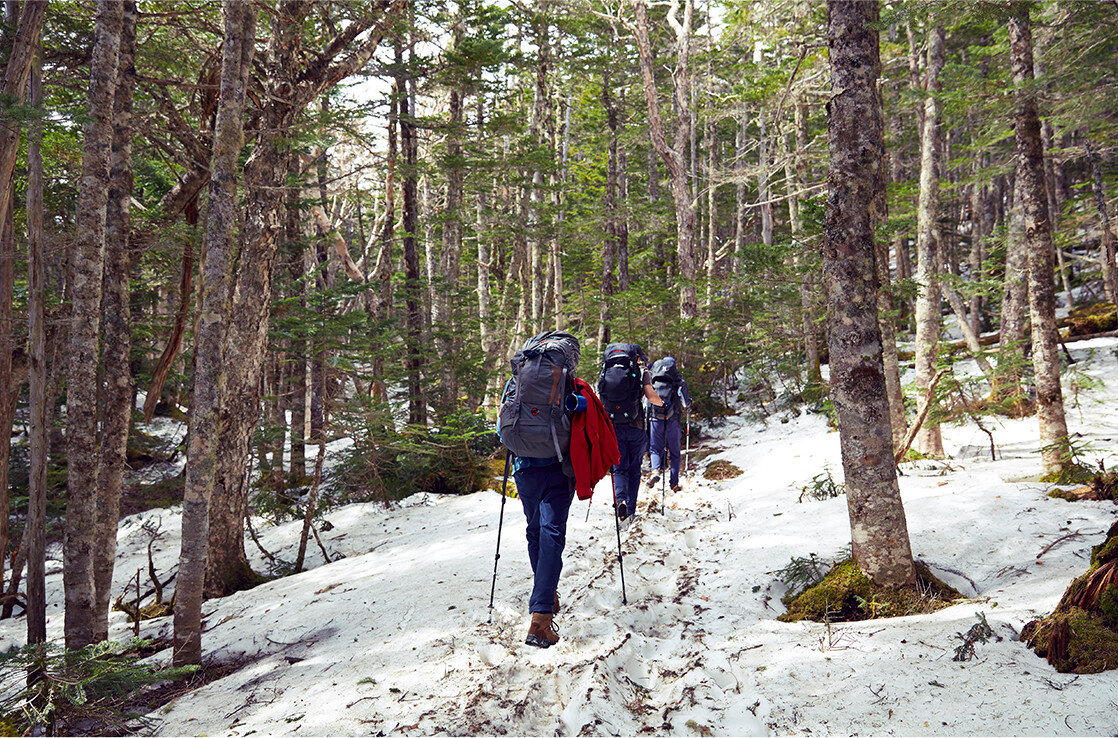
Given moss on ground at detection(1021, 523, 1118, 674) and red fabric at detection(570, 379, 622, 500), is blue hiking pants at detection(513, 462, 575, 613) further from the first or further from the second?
moss on ground at detection(1021, 523, 1118, 674)

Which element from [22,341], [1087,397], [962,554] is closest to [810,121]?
[1087,397]

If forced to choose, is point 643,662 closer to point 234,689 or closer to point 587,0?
point 234,689

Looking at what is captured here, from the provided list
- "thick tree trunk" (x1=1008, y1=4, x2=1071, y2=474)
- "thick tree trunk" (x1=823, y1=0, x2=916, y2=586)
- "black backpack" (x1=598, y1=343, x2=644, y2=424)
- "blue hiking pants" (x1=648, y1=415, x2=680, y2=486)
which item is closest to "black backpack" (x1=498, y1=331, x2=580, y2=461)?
"thick tree trunk" (x1=823, y1=0, x2=916, y2=586)

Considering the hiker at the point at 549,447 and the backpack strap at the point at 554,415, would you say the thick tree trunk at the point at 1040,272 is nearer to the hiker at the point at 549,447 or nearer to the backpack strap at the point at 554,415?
the hiker at the point at 549,447

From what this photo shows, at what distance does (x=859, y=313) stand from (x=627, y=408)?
3.28 metres

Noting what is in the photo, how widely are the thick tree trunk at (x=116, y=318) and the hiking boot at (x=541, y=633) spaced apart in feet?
16.6

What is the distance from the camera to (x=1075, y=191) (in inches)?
805

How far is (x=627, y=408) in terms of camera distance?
7105 mm

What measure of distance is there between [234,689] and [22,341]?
24.1ft

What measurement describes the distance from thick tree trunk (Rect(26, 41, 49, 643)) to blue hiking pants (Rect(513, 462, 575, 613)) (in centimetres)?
490

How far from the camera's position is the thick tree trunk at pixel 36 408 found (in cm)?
543

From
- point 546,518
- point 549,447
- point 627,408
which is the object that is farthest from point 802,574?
point 627,408

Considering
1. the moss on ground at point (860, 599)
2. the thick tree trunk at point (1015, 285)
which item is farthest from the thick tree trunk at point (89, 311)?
the thick tree trunk at point (1015, 285)

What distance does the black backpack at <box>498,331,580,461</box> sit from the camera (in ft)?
13.8
